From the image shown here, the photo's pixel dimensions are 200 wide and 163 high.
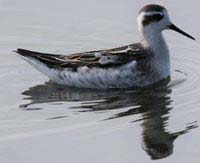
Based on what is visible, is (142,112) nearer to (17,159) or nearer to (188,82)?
(188,82)

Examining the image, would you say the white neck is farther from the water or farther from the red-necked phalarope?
the water

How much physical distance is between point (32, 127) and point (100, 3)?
5.29 m

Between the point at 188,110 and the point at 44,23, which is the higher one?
the point at 44,23

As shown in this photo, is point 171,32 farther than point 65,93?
Yes

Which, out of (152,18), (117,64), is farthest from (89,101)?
(152,18)

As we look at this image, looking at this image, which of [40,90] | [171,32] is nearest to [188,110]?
[40,90]

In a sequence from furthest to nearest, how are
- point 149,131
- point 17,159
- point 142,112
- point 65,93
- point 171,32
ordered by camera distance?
1. point 171,32
2. point 65,93
3. point 142,112
4. point 149,131
5. point 17,159

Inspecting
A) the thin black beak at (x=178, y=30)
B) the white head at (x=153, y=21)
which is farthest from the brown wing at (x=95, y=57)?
the thin black beak at (x=178, y=30)

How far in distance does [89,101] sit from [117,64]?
98 centimetres

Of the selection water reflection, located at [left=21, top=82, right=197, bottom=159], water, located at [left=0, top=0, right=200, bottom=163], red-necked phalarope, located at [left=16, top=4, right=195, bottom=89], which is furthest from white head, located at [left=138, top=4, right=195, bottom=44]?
water reflection, located at [left=21, top=82, right=197, bottom=159]

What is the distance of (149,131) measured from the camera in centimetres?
1207

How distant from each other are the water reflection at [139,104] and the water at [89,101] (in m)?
0.01

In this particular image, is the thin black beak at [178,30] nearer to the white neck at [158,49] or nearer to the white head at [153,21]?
the white head at [153,21]

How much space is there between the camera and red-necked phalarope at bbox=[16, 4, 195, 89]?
14.1m
